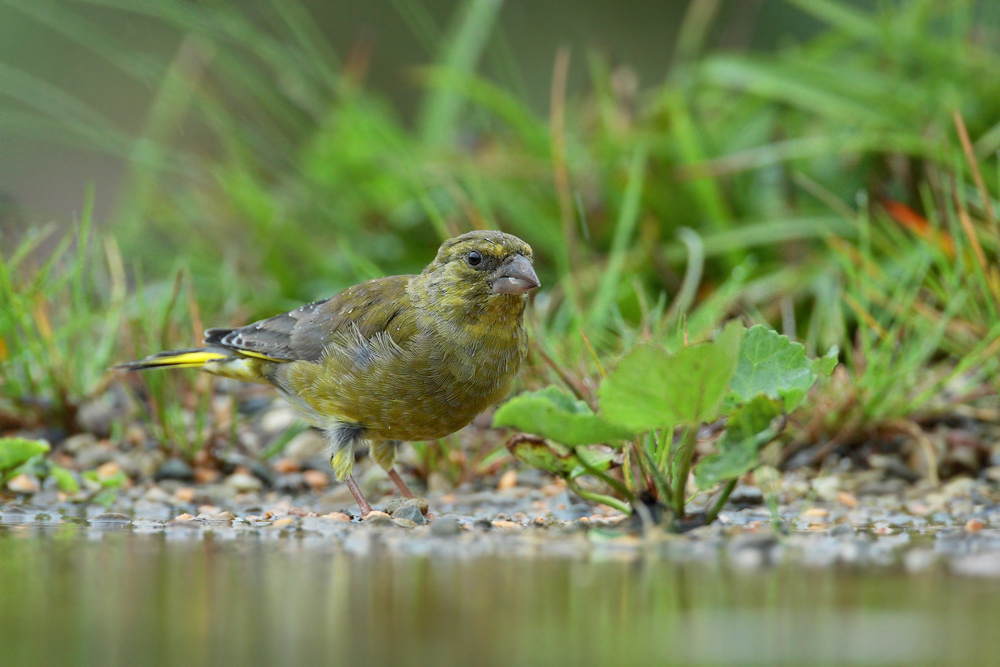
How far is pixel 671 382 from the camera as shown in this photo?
260 centimetres

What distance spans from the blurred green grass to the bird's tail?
0.25 metres

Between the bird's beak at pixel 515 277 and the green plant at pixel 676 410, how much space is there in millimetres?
758

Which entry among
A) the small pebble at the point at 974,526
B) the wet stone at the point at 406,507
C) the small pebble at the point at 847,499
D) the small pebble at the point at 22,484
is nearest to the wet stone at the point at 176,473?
the small pebble at the point at 22,484

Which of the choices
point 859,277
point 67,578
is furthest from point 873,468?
point 67,578

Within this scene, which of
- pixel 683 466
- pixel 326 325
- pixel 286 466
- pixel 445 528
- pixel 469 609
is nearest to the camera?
pixel 469 609

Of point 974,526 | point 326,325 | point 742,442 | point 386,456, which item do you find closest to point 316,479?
point 386,456

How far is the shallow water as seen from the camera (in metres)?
1.78

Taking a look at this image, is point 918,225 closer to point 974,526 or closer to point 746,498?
point 746,498

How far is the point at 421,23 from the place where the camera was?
676cm

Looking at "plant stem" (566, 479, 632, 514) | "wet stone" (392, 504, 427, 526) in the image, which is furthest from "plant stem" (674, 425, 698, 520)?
"wet stone" (392, 504, 427, 526)

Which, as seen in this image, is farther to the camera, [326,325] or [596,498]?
[326,325]

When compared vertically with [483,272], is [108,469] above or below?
below

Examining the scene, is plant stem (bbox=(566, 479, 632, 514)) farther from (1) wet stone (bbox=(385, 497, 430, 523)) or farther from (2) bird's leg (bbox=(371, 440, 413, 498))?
(2) bird's leg (bbox=(371, 440, 413, 498))

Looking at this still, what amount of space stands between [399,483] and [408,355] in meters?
0.58
